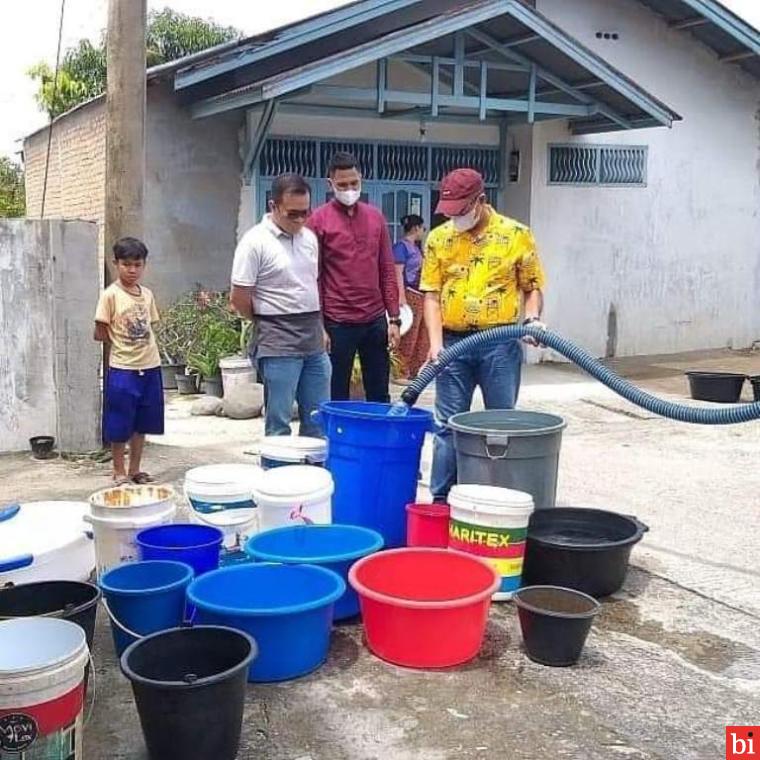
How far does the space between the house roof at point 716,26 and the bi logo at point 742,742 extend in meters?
9.80

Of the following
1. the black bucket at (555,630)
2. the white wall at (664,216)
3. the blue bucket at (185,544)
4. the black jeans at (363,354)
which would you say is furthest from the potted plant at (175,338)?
the black bucket at (555,630)

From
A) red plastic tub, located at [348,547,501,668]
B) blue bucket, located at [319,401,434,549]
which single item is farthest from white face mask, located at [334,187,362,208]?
red plastic tub, located at [348,547,501,668]

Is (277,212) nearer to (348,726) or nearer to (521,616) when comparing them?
(521,616)

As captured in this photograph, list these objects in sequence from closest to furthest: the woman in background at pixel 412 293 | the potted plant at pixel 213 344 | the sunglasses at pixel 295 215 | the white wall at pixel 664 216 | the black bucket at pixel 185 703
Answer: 1. the black bucket at pixel 185 703
2. the sunglasses at pixel 295 215
3. the potted plant at pixel 213 344
4. the woman in background at pixel 412 293
5. the white wall at pixel 664 216

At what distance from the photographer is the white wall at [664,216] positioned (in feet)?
36.5

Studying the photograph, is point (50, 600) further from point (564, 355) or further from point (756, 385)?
point (756, 385)

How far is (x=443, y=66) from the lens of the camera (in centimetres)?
1005

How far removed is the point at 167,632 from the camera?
9.66 ft

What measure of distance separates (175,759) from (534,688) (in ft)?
3.98

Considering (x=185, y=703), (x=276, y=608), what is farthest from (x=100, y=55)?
(x=185, y=703)

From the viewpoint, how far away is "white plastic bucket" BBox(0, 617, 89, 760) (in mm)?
2328

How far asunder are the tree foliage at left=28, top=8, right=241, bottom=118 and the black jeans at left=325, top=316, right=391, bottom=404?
13.5 m

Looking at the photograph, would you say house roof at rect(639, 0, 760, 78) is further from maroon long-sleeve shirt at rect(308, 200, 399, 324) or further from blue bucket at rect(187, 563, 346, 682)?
blue bucket at rect(187, 563, 346, 682)

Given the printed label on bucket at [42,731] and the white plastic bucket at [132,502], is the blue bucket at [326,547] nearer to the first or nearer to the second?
the white plastic bucket at [132,502]
